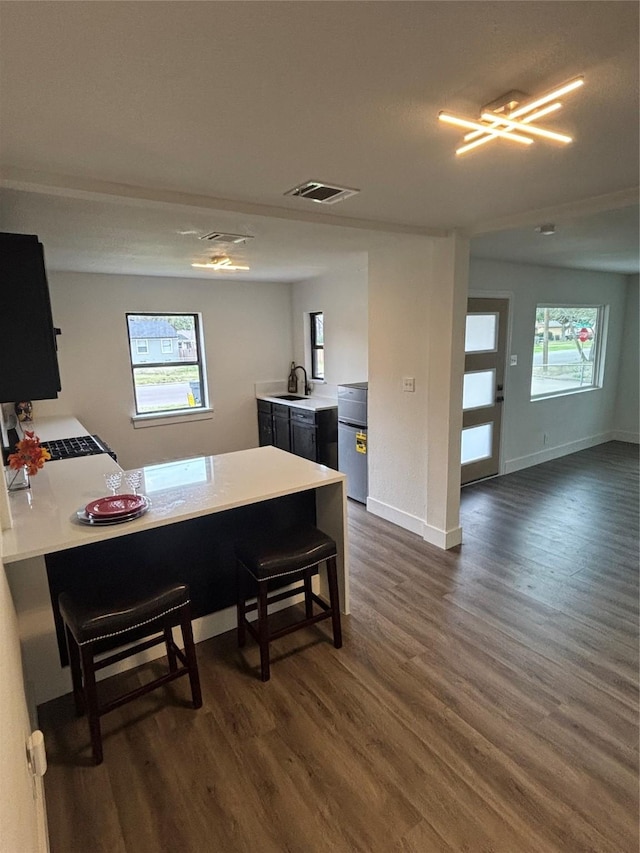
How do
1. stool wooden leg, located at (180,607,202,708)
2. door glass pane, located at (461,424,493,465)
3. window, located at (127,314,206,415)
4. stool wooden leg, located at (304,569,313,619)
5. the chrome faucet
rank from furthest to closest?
the chrome faucet
window, located at (127,314,206,415)
door glass pane, located at (461,424,493,465)
stool wooden leg, located at (304,569,313,619)
stool wooden leg, located at (180,607,202,708)

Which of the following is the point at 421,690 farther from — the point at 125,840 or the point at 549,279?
the point at 549,279

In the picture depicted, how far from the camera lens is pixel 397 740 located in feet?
6.16

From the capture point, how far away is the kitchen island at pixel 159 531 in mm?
1945

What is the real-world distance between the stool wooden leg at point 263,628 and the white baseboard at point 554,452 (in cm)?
398

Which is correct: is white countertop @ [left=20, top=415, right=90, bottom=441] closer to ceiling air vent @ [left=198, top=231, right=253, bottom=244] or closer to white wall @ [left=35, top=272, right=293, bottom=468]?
white wall @ [left=35, top=272, right=293, bottom=468]

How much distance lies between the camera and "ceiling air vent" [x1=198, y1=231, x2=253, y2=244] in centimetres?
314

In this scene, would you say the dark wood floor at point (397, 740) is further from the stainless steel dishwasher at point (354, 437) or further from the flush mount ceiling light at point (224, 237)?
the flush mount ceiling light at point (224, 237)

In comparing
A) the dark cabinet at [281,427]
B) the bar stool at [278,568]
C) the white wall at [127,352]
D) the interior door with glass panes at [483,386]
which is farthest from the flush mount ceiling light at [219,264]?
the bar stool at [278,568]

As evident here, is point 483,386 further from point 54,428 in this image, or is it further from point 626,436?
point 54,428

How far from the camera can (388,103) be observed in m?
1.42

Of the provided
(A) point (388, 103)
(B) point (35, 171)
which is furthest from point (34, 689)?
(A) point (388, 103)

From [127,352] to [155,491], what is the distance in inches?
133

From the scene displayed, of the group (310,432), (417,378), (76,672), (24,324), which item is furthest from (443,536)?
(24,324)

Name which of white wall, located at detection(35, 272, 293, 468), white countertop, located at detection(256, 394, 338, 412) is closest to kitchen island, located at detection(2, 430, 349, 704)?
white countertop, located at detection(256, 394, 338, 412)
